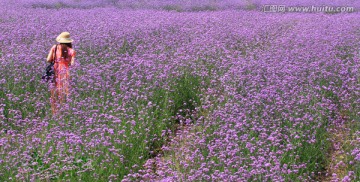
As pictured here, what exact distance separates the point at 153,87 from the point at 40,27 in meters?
4.19

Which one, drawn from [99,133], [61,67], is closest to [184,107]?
[61,67]

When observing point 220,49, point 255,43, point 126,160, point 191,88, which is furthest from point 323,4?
point 126,160

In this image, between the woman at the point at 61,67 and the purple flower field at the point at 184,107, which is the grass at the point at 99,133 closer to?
the purple flower field at the point at 184,107

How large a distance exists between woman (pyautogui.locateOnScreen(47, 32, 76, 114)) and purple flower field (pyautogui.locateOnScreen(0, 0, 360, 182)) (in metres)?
0.11

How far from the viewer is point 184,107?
5.93 metres

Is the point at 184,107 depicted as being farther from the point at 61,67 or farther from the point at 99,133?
the point at 99,133

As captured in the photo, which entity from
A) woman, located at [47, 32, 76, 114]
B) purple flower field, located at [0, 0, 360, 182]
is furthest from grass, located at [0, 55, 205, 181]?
woman, located at [47, 32, 76, 114]

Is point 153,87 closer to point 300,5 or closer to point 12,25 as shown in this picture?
point 12,25

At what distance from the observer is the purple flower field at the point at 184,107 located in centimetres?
384

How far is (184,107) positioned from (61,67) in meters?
1.44

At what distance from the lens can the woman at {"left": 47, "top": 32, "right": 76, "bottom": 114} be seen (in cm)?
547

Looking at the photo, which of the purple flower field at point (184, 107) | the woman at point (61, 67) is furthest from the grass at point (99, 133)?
the woman at point (61, 67)

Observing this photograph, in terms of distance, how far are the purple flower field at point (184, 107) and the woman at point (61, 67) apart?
0.38 ft

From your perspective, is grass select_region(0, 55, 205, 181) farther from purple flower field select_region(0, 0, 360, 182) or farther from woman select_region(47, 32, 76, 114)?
woman select_region(47, 32, 76, 114)
